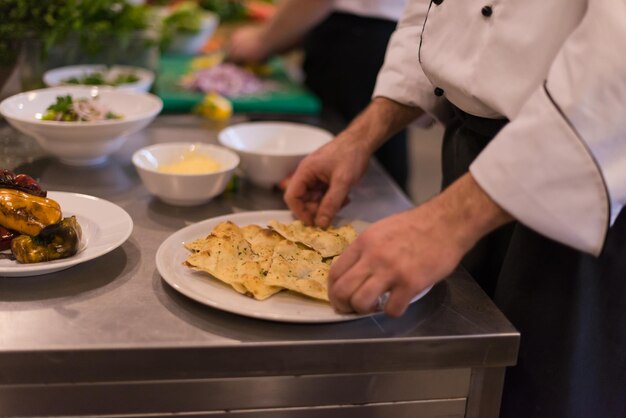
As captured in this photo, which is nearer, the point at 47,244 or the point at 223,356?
the point at 223,356

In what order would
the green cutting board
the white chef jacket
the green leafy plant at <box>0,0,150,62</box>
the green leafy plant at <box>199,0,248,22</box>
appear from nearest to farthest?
the white chef jacket → the green leafy plant at <box>0,0,150,62</box> → the green cutting board → the green leafy plant at <box>199,0,248,22</box>

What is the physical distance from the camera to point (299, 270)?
1.04 metres

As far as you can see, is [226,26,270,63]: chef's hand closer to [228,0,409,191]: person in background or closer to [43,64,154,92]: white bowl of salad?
[228,0,409,191]: person in background

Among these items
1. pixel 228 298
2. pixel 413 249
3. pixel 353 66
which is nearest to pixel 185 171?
pixel 228 298

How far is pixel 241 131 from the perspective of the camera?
1635mm

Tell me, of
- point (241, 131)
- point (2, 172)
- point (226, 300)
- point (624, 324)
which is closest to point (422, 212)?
point (226, 300)

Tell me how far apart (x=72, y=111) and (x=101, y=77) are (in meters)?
0.50

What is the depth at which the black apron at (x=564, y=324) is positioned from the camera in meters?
1.06

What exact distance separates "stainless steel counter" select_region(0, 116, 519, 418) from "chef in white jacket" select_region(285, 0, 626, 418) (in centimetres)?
7

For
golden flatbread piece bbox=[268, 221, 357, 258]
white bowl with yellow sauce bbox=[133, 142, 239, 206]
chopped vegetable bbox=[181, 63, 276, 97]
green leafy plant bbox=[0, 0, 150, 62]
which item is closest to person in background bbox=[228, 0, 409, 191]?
chopped vegetable bbox=[181, 63, 276, 97]

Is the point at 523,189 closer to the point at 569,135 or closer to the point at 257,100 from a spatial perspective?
the point at 569,135

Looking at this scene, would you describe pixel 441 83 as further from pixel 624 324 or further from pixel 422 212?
pixel 624 324

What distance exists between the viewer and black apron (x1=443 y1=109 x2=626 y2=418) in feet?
3.47

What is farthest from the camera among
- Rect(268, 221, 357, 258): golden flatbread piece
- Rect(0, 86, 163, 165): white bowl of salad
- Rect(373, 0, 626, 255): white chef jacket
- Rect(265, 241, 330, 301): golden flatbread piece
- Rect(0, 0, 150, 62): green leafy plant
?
Rect(0, 0, 150, 62): green leafy plant
